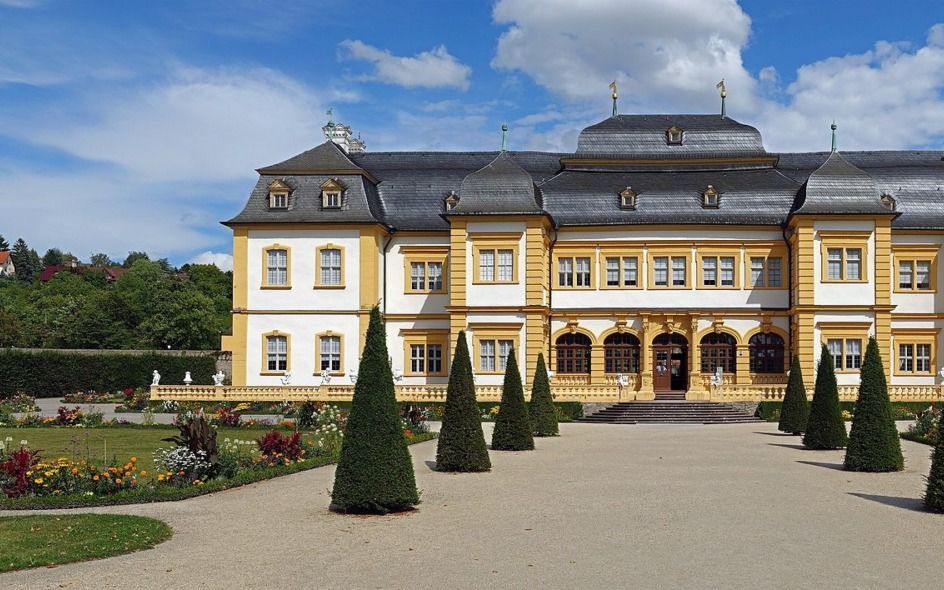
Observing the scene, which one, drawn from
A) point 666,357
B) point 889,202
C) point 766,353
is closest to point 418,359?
point 666,357

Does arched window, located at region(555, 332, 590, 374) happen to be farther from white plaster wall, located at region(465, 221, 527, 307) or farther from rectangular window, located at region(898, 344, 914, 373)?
Answer: rectangular window, located at region(898, 344, 914, 373)

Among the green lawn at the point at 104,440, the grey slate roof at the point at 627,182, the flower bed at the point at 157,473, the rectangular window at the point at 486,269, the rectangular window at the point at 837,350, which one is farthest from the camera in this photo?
the grey slate roof at the point at 627,182

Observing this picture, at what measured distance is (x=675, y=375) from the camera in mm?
39031

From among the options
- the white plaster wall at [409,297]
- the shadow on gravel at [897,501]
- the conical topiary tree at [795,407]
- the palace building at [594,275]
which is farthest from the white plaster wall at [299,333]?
the shadow on gravel at [897,501]

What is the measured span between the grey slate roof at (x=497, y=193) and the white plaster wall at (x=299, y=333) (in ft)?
21.3

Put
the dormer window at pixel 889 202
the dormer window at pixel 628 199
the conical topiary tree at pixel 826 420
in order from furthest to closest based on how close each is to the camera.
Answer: the dormer window at pixel 628 199
the dormer window at pixel 889 202
the conical topiary tree at pixel 826 420

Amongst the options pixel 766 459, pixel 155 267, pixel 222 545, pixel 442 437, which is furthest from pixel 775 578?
pixel 155 267

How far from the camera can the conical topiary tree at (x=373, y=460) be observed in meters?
13.0

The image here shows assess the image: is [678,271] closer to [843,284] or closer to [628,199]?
[628,199]

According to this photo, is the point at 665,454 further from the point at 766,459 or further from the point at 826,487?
the point at 826,487

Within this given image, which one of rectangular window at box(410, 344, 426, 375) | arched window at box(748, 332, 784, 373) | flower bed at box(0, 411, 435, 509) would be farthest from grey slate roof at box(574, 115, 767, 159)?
flower bed at box(0, 411, 435, 509)

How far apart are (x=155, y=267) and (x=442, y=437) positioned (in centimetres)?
7382

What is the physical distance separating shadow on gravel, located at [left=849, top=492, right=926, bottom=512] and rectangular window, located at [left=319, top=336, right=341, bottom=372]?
83.3 feet

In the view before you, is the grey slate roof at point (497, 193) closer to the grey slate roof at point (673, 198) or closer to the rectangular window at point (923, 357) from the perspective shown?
the grey slate roof at point (673, 198)
